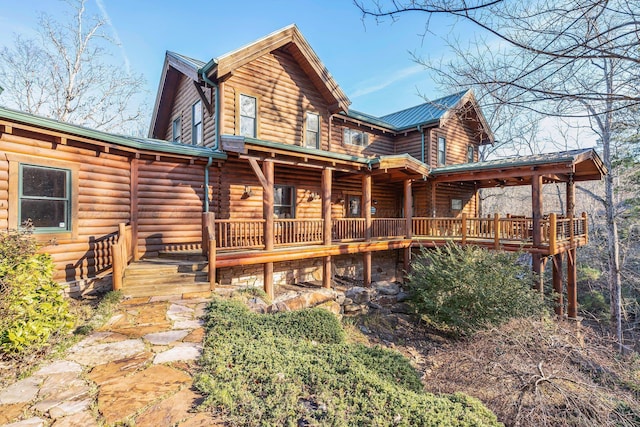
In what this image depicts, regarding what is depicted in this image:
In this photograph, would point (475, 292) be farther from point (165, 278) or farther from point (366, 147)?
point (366, 147)

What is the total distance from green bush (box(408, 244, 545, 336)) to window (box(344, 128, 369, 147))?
718cm

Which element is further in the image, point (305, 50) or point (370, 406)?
point (305, 50)

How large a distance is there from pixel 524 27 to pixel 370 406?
15.1 feet

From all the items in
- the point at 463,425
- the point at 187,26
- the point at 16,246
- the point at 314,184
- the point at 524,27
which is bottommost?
the point at 463,425

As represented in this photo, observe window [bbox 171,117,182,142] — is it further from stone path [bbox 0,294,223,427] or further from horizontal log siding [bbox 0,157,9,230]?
stone path [bbox 0,294,223,427]

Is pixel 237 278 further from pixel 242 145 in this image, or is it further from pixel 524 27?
pixel 524 27

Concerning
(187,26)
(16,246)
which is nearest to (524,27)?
(16,246)

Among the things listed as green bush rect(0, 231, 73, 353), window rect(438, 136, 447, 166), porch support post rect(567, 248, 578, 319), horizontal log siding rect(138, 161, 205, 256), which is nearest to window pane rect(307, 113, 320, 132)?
horizontal log siding rect(138, 161, 205, 256)

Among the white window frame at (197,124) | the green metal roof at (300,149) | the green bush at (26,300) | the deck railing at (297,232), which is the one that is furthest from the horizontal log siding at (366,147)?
the green bush at (26,300)

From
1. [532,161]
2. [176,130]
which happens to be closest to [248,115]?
[176,130]

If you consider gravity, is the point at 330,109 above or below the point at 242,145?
above

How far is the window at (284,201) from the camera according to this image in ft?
35.5

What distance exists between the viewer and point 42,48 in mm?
16641

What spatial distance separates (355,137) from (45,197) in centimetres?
1149
